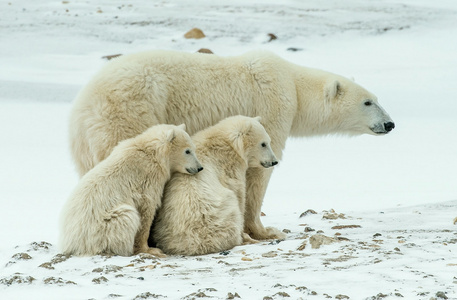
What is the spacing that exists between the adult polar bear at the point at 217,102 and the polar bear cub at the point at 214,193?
1.14ft

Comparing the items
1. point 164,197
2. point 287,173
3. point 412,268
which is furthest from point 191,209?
point 287,173

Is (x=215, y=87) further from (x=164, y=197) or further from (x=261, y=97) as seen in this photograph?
(x=164, y=197)

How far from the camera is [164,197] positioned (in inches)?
246

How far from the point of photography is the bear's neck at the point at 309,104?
7.51 meters

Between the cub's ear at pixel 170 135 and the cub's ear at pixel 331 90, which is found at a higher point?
the cub's ear at pixel 331 90

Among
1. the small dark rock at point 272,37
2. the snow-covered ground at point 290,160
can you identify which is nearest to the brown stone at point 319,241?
the snow-covered ground at point 290,160

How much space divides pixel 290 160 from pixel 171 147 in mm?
7101

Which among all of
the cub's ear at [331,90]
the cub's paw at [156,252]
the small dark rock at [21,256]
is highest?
the cub's ear at [331,90]

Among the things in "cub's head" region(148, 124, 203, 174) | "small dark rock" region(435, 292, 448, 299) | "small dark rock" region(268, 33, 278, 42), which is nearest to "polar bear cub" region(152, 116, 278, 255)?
"cub's head" region(148, 124, 203, 174)

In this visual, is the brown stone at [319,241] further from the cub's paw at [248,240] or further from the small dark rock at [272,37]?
the small dark rock at [272,37]

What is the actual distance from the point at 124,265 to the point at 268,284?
134 centimetres

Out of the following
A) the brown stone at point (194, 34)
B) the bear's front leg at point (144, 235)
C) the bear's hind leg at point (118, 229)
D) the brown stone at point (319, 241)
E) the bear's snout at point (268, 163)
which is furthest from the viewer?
the brown stone at point (194, 34)

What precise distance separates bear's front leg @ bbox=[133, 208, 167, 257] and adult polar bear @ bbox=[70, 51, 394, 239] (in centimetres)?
83

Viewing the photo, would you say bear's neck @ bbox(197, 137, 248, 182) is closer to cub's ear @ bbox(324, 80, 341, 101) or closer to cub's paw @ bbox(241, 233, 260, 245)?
cub's paw @ bbox(241, 233, 260, 245)
